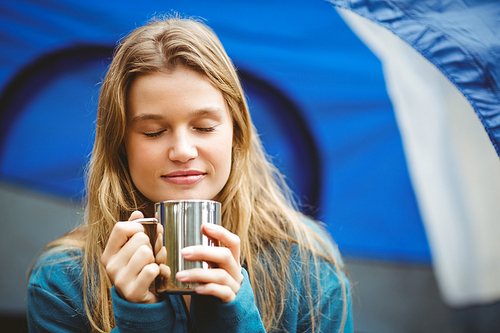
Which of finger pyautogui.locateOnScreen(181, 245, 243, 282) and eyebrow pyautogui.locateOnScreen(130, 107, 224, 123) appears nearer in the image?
finger pyautogui.locateOnScreen(181, 245, 243, 282)

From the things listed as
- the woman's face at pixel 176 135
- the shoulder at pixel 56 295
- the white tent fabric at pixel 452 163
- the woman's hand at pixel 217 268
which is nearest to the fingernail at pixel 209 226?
the woman's hand at pixel 217 268

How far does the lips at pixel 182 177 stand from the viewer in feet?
2.95

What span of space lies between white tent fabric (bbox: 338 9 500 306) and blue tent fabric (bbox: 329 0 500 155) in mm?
694

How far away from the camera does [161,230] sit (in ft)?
2.29

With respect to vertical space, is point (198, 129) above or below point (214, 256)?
above

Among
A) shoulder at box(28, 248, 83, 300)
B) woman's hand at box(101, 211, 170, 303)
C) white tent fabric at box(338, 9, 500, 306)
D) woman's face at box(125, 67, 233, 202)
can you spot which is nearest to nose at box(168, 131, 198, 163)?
woman's face at box(125, 67, 233, 202)

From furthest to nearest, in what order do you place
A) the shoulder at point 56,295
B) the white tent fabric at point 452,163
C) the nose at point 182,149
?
the white tent fabric at point 452,163 → the shoulder at point 56,295 → the nose at point 182,149

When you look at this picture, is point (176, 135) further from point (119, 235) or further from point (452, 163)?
point (452, 163)

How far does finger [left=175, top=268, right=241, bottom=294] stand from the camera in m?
0.66

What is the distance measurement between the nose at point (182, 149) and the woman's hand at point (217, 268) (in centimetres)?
22

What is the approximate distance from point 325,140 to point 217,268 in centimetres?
135

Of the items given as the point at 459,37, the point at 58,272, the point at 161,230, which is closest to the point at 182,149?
the point at 161,230

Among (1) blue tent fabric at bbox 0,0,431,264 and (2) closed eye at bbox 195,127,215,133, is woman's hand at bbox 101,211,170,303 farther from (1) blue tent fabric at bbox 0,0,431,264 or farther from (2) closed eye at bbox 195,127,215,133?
(1) blue tent fabric at bbox 0,0,431,264

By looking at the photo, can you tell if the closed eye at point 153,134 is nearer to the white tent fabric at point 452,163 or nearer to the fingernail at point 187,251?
the fingernail at point 187,251
